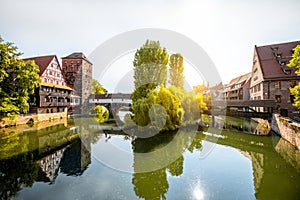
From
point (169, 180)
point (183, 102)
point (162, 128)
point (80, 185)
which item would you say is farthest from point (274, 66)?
point (80, 185)

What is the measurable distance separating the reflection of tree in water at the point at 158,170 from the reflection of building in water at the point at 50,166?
4059mm

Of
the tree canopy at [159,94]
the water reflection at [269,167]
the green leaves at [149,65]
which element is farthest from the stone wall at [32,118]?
the water reflection at [269,167]

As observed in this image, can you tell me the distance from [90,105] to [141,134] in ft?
86.5

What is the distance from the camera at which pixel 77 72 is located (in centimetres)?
3797

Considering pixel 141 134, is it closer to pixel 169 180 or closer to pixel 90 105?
pixel 169 180

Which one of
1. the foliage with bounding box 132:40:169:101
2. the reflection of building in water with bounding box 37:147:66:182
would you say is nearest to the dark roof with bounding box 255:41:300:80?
the foliage with bounding box 132:40:169:101

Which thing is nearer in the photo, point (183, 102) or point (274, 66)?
point (183, 102)

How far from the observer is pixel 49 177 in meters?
8.27

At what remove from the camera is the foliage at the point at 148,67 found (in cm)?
2102

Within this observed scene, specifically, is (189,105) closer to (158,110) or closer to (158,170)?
(158,110)

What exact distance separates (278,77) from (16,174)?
3028 centimetres

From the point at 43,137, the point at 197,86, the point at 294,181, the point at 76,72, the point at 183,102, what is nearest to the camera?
the point at 294,181

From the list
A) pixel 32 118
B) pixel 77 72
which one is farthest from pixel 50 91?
pixel 77 72

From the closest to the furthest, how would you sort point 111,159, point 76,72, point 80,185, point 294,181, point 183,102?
point 80,185
point 294,181
point 111,159
point 183,102
point 76,72
